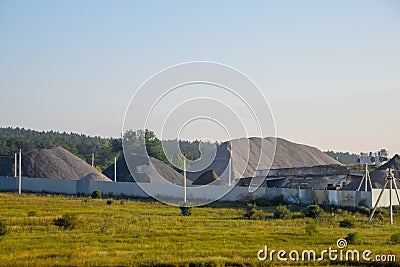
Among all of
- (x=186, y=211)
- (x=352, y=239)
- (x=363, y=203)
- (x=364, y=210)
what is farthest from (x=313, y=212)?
(x=352, y=239)

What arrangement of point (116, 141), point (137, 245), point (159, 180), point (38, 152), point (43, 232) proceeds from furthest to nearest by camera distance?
point (116, 141) < point (38, 152) < point (159, 180) < point (43, 232) < point (137, 245)

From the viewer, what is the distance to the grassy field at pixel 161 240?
756 inches

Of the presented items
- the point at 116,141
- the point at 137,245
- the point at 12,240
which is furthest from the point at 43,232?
the point at 116,141

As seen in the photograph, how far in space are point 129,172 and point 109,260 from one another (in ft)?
183

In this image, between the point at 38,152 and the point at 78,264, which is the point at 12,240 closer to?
the point at 78,264

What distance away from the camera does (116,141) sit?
121062mm

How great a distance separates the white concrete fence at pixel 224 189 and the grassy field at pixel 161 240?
726 cm

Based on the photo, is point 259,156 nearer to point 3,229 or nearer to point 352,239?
point 352,239

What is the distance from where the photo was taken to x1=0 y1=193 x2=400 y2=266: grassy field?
19.2 meters

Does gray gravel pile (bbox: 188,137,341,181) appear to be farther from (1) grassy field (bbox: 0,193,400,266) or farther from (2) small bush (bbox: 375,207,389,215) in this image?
(1) grassy field (bbox: 0,193,400,266)

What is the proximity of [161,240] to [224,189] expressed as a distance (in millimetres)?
30136

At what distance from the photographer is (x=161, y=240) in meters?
23.8

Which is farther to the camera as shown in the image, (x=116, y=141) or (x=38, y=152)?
(x=116, y=141)

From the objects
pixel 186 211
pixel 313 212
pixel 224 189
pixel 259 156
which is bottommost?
pixel 313 212
